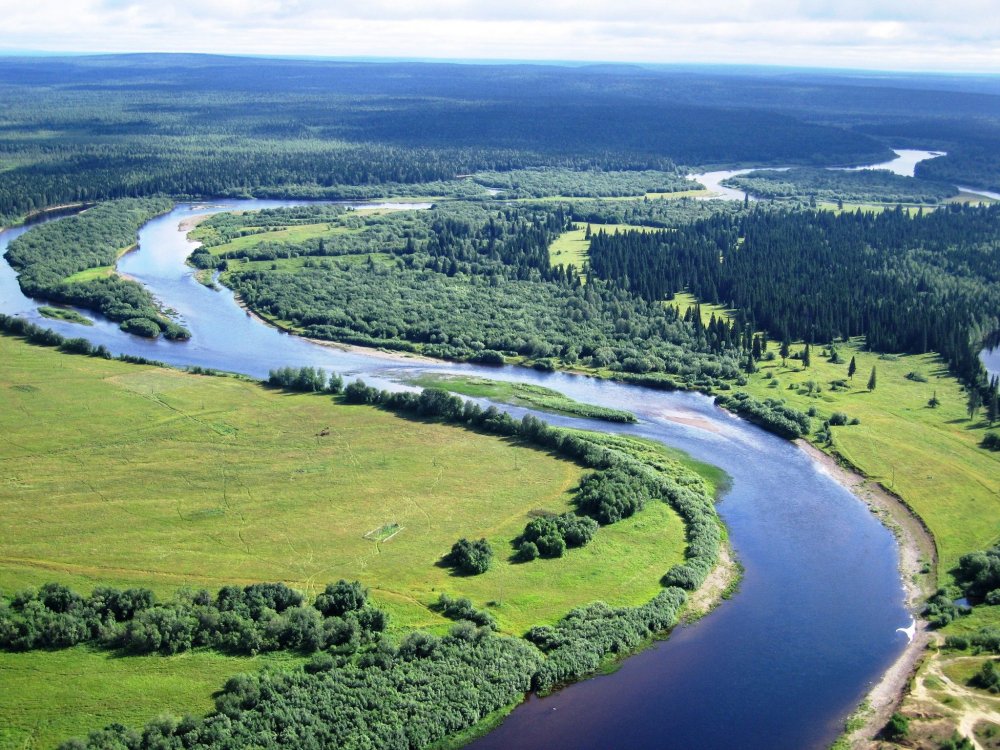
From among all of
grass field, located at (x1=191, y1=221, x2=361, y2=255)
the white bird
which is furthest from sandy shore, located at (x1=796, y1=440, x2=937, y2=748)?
grass field, located at (x1=191, y1=221, x2=361, y2=255)

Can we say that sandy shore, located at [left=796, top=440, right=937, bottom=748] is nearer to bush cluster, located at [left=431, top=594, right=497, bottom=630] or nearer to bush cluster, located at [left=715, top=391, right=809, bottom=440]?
bush cluster, located at [left=715, top=391, right=809, bottom=440]

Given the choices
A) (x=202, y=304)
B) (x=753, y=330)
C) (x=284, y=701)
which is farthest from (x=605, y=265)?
(x=284, y=701)

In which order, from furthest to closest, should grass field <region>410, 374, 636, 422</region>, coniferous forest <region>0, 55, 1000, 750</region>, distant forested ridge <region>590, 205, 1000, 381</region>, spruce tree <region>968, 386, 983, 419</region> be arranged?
1. distant forested ridge <region>590, 205, 1000, 381</region>
2. grass field <region>410, 374, 636, 422</region>
3. spruce tree <region>968, 386, 983, 419</region>
4. coniferous forest <region>0, 55, 1000, 750</region>

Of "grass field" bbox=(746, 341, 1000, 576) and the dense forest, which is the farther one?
→ the dense forest

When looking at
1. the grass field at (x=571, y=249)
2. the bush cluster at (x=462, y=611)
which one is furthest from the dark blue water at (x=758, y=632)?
the grass field at (x=571, y=249)

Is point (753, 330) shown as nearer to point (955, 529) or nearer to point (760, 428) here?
point (760, 428)

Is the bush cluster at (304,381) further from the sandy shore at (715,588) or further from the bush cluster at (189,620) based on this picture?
the sandy shore at (715,588)

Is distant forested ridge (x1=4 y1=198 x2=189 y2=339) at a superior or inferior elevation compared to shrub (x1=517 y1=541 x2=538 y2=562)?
superior
